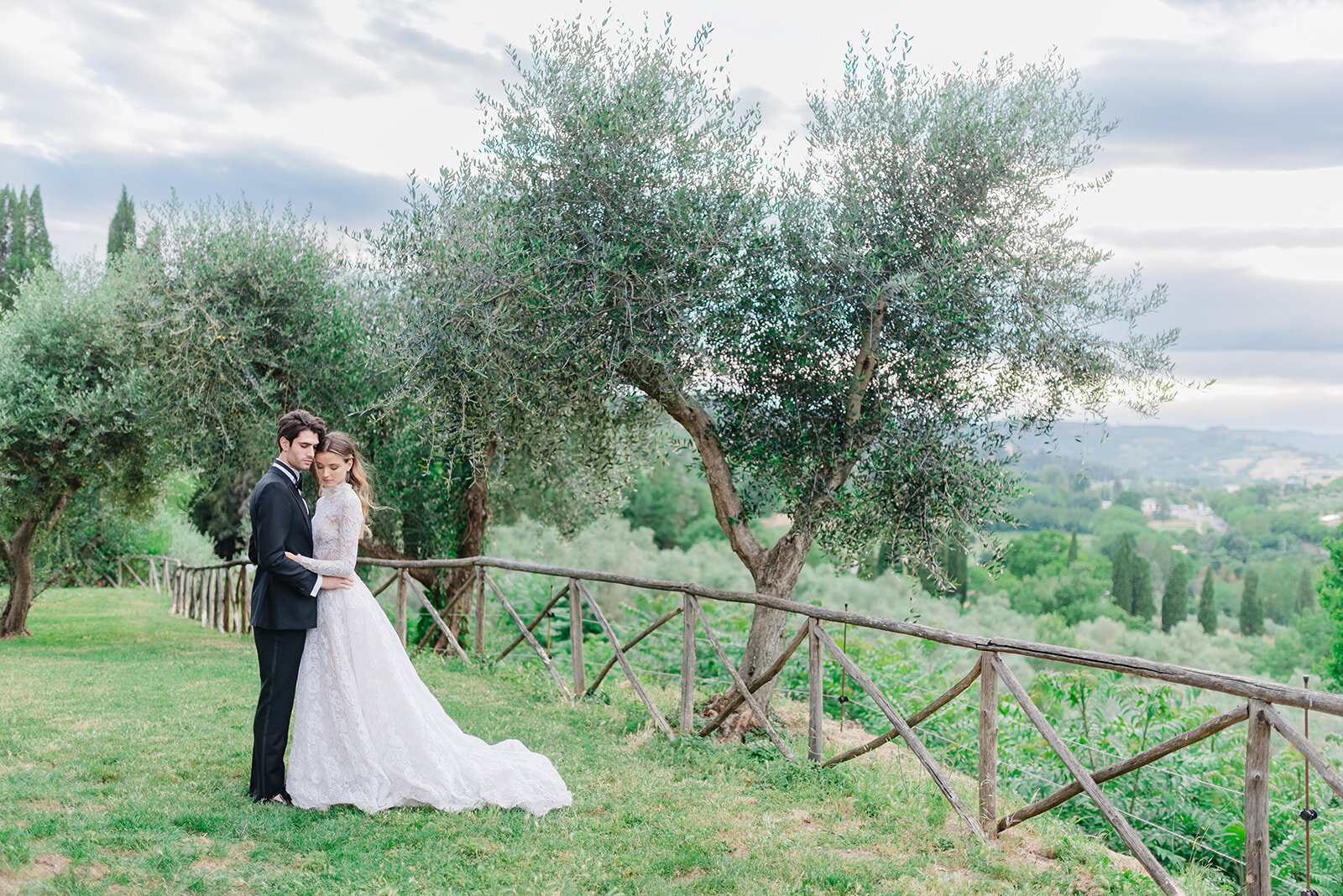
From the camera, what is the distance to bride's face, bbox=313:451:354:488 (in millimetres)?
5055

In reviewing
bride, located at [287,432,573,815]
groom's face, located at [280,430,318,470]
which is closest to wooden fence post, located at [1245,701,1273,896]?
bride, located at [287,432,573,815]

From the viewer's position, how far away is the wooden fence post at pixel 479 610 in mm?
10090

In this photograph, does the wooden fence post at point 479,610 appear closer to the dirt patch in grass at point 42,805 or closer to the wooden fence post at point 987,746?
the dirt patch in grass at point 42,805

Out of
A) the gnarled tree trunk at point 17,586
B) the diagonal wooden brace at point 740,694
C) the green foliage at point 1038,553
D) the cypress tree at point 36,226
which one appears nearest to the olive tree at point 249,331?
the diagonal wooden brace at point 740,694

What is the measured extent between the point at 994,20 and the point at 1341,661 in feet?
65.4

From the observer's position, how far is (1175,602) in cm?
5603

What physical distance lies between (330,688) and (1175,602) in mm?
62017

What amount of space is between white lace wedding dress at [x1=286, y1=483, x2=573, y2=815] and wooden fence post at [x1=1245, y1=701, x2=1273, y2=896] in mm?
3339

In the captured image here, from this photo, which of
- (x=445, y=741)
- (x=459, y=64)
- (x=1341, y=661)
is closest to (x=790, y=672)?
(x=445, y=741)

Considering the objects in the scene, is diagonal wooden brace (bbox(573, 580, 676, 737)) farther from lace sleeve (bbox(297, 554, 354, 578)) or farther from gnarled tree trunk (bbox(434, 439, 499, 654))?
gnarled tree trunk (bbox(434, 439, 499, 654))

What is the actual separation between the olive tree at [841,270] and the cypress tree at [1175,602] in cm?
5558

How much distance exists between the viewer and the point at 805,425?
7617 mm

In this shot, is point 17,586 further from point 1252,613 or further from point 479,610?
point 1252,613

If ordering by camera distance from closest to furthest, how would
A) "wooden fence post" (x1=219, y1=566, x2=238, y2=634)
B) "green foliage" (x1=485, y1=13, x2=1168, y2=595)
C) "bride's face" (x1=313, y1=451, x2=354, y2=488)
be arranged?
"bride's face" (x1=313, y1=451, x2=354, y2=488) < "green foliage" (x1=485, y1=13, x2=1168, y2=595) < "wooden fence post" (x1=219, y1=566, x2=238, y2=634)
